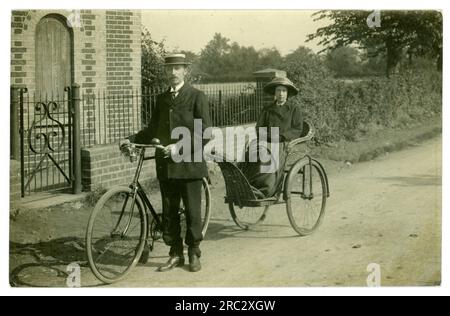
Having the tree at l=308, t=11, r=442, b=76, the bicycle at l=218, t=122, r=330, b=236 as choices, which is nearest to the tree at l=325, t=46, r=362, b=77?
the tree at l=308, t=11, r=442, b=76

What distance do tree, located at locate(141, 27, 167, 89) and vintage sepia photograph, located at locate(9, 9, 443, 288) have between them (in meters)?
0.04

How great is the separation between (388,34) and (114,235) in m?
7.20

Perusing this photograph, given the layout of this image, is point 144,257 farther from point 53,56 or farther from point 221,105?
point 221,105

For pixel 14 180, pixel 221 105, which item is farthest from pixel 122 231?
pixel 221 105

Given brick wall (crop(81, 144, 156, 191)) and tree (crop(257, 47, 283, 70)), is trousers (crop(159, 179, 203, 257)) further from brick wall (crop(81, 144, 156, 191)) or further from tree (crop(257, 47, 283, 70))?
tree (crop(257, 47, 283, 70))

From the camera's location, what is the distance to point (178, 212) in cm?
554

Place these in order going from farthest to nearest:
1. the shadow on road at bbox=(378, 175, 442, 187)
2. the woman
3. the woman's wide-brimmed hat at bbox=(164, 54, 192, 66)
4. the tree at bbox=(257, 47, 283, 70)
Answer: the tree at bbox=(257, 47, 283, 70) < the shadow on road at bbox=(378, 175, 442, 187) < the woman < the woman's wide-brimmed hat at bbox=(164, 54, 192, 66)

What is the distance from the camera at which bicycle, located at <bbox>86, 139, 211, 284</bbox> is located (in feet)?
16.1

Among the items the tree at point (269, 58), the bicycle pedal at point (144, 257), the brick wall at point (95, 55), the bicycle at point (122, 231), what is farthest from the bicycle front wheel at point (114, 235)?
the tree at point (269, 58)

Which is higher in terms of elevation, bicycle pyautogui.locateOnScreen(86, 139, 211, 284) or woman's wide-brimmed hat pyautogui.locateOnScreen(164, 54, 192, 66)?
woman's wide-brimmed hat pyautogui.locateOnScreen(164, 54, 192, 66)

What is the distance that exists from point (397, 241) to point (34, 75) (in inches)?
225

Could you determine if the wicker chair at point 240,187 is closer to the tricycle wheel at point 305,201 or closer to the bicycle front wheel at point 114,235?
the tricycle wheel at point 305,201

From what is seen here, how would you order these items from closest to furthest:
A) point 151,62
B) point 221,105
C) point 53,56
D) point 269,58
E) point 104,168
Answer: point 104,168 → point 53,56 → point 221,105 → point 269,58 → point 151,62
